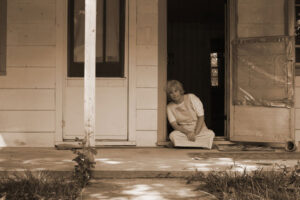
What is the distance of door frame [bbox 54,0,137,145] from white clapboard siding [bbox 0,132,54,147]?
14 centimetres

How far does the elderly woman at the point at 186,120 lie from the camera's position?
6.24 meters

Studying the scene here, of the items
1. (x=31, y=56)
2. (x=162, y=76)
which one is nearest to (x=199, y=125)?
(x=162, y=76)

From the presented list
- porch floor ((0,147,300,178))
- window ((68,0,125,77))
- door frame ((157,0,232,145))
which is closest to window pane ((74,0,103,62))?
window ((68,0,125,77))

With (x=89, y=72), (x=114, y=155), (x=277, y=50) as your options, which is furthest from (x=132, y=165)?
(x=277, y=50)

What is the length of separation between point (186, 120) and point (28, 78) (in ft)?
8.20

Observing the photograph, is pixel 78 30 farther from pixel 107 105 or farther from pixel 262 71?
pixel 262 71

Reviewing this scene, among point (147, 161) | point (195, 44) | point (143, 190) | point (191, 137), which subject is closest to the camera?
point (143, 190)

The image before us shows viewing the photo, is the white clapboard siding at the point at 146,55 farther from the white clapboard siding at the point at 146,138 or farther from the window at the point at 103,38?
the white clapboard siding at the point at 146,138

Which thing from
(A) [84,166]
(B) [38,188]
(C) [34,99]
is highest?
(C) [34,99]

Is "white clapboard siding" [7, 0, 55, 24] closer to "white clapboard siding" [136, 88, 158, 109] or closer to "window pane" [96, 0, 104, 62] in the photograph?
"window pane" [96, 0, 104, 62]

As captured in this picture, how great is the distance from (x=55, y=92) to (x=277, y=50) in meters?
3.39

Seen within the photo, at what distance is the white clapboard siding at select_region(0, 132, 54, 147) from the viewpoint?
21.2 ft

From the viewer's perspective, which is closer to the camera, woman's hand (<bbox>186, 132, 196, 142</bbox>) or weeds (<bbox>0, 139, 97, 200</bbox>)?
weeds (<bbox>0, 139, 97, 200</bbox>)

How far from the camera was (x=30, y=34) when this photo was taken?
6453 mm
